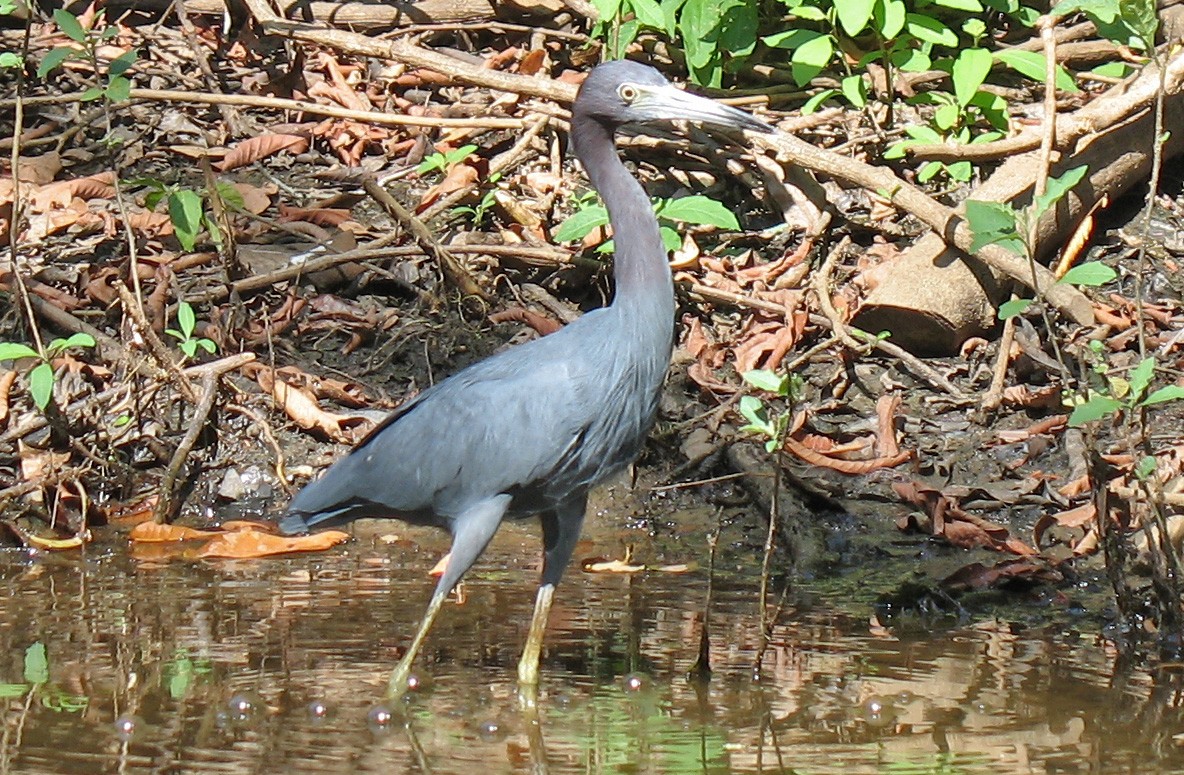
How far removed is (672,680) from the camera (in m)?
5.07

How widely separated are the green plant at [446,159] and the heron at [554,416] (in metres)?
2.98

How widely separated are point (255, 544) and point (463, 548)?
171cm

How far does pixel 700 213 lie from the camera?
7.54m

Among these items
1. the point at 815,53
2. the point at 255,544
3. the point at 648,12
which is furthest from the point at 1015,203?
the point at 255,544

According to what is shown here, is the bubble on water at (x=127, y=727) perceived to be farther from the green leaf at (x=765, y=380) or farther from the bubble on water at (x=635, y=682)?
the green leaf at (x=765, y=380)

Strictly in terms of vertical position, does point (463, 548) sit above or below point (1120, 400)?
below

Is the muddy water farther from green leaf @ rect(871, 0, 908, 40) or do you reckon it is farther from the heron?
green leaf @ rect(871, 0, 908, 40)

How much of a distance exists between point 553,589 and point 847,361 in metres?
2.69

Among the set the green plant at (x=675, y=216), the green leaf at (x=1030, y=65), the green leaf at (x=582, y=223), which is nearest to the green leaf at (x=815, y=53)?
the green leaf at (x=1030, y=65)

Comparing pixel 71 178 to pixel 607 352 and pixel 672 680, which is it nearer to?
pixel 607 352

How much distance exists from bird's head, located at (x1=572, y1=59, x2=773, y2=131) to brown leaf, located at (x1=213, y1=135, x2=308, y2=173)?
4.09m

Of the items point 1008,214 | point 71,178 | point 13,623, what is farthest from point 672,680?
point 71,178

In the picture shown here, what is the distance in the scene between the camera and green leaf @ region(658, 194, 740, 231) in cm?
750

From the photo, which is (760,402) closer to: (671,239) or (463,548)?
(463,548)
